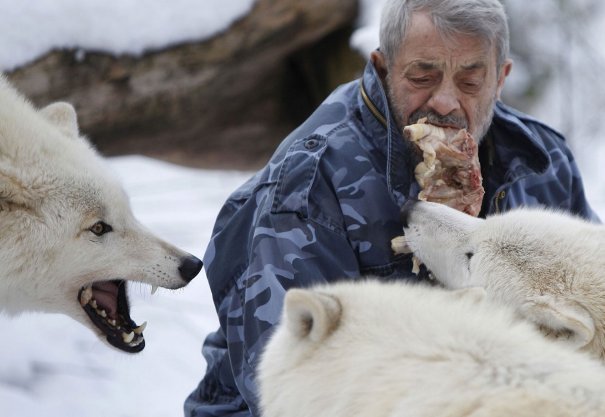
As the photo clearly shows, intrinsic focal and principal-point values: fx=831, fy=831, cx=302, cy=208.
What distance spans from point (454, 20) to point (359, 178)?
0.61m

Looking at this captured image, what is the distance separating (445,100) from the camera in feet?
9.18

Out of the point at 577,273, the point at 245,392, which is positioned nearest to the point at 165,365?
the point at 245,392

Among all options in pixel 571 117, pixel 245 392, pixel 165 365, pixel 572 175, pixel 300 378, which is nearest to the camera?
pixel 300 378

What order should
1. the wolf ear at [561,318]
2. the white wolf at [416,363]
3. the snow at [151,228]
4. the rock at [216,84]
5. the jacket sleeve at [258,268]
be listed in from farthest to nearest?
the rock at [216,84] → the snow at [151,228] → the jacket sleeve at [258,268] → the wolf ear at [561,318] → the white wolf at [416,363]

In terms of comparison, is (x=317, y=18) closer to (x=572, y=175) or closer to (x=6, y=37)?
(x=6, y=37)

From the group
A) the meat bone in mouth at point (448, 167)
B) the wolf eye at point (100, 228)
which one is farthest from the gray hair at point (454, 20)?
the wolf eye at point (100, 228)

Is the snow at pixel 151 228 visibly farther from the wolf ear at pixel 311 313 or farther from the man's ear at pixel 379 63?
the wolf ear at pixel 311 313

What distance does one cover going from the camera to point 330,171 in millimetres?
2773

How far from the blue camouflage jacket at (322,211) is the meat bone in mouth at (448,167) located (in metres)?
0.07

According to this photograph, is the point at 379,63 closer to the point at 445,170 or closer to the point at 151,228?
the point at 445,170

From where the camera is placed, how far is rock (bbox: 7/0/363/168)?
559cm

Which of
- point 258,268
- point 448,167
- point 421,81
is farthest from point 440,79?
point 258,268

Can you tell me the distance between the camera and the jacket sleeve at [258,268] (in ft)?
8.51

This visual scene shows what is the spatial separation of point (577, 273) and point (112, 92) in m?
4.17
